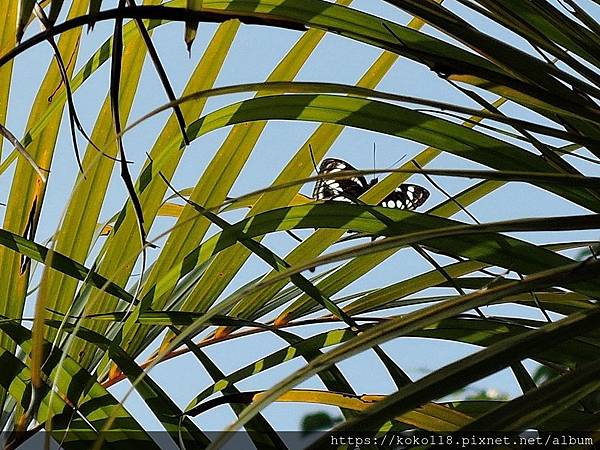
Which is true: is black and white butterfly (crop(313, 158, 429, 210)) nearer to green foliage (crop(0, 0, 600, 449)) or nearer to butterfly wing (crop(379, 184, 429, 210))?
butterfly wing (crop(379, 184, 429, 210))

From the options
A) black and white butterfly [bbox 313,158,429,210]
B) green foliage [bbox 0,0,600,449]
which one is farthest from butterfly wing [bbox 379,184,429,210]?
green foliage [bbox 0,0,600,449]

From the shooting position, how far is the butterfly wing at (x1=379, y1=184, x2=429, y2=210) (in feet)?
4.32

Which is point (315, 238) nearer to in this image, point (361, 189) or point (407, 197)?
point (361, 189)

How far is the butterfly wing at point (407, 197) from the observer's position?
4.32 feet

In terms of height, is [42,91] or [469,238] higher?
[42,91]

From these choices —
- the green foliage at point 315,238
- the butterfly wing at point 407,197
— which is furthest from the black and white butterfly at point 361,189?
the green foliage at point 315,238

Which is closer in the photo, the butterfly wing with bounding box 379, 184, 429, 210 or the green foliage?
the green foliage

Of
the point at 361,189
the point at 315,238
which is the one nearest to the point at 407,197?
the point at 361,189

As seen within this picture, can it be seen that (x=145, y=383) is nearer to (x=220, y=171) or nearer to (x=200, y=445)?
(x=200, y=445)

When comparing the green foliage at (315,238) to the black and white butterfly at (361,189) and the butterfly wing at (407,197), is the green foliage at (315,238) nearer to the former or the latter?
the black and white butterfly at (361,189)

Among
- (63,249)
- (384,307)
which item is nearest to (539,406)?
(384,307)

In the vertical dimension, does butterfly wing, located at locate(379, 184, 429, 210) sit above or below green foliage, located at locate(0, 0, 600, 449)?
above

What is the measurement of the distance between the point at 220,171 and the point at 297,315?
0.54 feet

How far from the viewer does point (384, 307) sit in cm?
79
